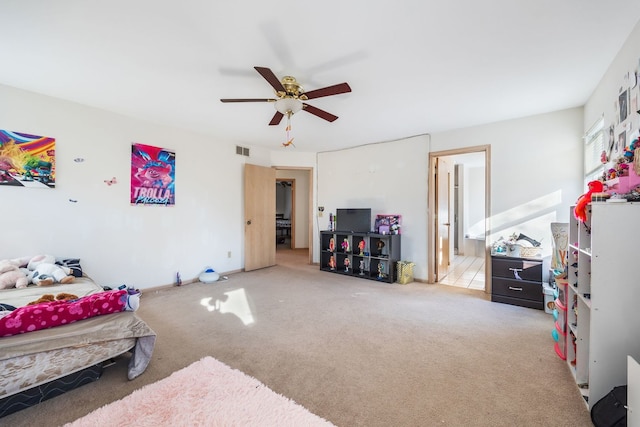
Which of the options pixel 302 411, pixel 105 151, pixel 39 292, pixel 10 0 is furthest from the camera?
pixel 105 151

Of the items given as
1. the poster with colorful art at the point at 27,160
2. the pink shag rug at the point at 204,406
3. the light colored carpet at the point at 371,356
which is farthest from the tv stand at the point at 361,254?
the poster with colorful art at the point at 27,160

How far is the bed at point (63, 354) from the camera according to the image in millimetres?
1522

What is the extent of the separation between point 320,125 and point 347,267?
2.64 metres

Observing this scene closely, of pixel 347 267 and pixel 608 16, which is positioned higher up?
pixel 608 16

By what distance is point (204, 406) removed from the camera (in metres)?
1.62

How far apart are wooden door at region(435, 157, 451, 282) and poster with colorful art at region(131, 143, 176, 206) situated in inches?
171

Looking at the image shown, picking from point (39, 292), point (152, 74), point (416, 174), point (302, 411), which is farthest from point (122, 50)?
point (416, 174)

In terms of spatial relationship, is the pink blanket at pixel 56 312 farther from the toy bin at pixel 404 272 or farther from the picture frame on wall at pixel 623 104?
the picture frame on wall at pixel 623 104

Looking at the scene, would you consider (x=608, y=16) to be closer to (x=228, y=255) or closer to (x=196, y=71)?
(x=196, y=71)

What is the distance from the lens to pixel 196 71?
2525mm

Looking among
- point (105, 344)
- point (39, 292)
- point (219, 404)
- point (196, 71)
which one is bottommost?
point (219, 404)

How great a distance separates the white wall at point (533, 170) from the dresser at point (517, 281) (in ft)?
1.53

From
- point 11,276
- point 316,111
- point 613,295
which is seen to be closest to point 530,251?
point 613,295

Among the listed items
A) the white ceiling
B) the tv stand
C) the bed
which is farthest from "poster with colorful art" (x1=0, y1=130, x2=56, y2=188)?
the tv stand
